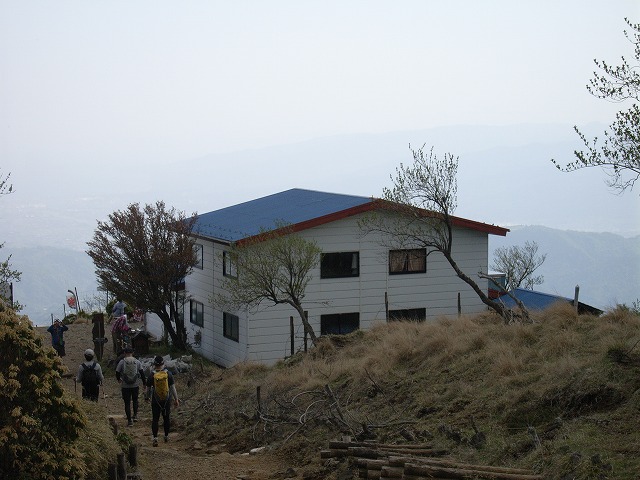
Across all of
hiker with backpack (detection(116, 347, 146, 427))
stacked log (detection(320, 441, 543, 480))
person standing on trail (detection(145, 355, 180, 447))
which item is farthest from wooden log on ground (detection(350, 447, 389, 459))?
hiker with backpack (detection(116, 347, 146, 427))

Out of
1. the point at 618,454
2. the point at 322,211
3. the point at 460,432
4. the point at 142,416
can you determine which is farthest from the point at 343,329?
the point at 618,454

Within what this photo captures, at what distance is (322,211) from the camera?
3198cm

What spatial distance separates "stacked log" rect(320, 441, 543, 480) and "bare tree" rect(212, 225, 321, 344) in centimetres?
1445

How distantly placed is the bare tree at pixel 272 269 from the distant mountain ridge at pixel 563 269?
77.1 meters

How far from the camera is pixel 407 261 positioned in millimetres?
32062

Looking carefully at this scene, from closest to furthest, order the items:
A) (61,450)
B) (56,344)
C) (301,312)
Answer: (61,450) → (301,312) → (56,344)

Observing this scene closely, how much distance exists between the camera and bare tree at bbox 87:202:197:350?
104 feet

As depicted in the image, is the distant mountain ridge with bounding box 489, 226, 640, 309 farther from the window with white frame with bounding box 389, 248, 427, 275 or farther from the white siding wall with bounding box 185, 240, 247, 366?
the white siding wall with bounding box 185, 240, 247, 366

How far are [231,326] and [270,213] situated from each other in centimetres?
628

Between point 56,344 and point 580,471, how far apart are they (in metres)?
22.6

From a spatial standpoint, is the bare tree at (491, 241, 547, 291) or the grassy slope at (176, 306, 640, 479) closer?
the grassy slope at (176, 306, 640, 479)

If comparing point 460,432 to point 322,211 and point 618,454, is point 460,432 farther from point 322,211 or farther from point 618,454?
point 322,211

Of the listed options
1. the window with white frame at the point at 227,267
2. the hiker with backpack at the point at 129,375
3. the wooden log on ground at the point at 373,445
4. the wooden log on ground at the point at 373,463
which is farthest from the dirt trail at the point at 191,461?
the window with white frame at the point at 227,267

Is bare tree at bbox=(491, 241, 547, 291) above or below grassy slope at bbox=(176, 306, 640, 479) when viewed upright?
above
